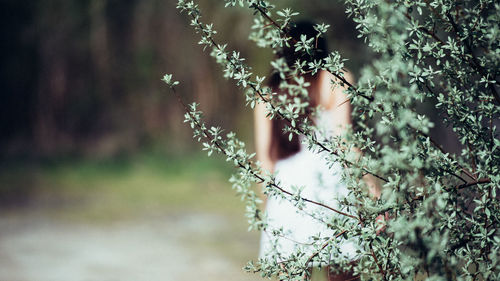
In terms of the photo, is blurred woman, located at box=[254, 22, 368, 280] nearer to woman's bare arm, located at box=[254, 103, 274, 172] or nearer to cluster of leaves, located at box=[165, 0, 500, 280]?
woman's bare arm, located at box=[254, 103, 274, 172]

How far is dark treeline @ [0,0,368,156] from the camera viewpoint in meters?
9.80

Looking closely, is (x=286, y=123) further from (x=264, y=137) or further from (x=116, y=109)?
(x=116, y=109)

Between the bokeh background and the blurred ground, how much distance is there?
0.14 feet

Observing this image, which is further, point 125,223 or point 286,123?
point 125,223

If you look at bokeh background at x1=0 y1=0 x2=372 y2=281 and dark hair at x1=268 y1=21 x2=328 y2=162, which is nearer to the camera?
dark hair at x1=268 y1=21 x2=328 y2=162

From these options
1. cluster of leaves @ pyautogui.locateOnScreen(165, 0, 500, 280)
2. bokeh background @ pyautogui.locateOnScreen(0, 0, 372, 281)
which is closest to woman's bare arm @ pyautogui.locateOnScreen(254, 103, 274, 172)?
cluster of leaves @ pyautogui.locateOnScreen(165, 0, 500, 280)

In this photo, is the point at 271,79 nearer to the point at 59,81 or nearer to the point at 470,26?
the point at 470,26

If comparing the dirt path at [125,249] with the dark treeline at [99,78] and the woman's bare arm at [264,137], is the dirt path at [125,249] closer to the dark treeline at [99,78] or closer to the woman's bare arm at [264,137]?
the woman's bare arm at [264,137]

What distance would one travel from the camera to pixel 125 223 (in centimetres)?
→ 629

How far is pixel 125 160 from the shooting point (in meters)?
9.54

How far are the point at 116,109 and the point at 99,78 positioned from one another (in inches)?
29.2

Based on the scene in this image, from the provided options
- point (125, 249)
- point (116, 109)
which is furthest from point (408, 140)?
point (116, 109)

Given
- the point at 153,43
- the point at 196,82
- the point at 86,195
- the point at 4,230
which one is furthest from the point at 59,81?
the point at 4,230

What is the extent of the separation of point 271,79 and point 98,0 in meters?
6.37
